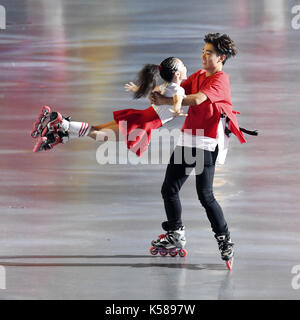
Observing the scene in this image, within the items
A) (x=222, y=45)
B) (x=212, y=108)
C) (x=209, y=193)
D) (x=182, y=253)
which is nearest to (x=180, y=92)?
(x=212, y=108)

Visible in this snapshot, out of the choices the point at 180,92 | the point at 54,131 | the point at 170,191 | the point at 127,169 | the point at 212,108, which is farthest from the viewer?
the point at 127,169

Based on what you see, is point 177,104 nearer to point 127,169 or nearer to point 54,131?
point 54,131

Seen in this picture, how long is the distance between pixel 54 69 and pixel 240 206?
4463 millimetres

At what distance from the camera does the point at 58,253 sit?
5125 mm

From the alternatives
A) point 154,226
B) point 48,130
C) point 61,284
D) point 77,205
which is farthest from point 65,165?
point 61,284

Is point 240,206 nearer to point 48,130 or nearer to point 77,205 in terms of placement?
point 77,205

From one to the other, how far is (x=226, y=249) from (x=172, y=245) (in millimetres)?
380

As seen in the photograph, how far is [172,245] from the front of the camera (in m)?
5.06

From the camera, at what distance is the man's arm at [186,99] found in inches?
184

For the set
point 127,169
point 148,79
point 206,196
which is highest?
point 148,79

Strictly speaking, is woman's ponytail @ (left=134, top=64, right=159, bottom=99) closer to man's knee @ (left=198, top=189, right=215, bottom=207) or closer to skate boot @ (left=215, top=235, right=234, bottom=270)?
man's knee @ (left=198, top=189, right=215, bottom=207)

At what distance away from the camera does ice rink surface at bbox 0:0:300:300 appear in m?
4.68

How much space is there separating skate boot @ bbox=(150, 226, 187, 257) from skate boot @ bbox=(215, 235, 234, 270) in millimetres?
267

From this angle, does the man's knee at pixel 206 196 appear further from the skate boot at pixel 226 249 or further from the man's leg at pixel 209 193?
the skate boot at pixel 226 249
